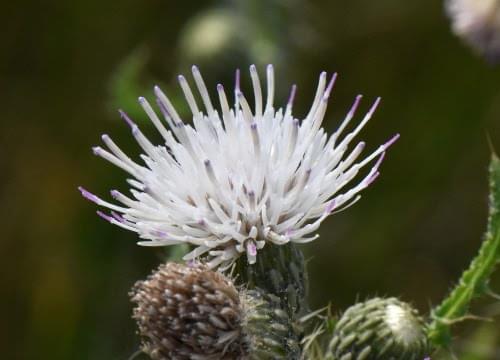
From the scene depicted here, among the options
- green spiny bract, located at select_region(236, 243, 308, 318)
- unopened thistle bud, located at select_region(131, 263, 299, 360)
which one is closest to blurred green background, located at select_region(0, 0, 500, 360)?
green spiny bract, located at select_region(236, 243, 308, 318)

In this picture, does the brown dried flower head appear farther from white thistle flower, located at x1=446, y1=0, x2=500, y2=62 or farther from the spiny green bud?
white thistle flower, located at x1=446, y1=0, x2=500, y2=62

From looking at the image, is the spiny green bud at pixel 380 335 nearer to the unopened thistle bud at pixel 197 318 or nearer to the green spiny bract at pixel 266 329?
the green spiny bract at pixel 266 329

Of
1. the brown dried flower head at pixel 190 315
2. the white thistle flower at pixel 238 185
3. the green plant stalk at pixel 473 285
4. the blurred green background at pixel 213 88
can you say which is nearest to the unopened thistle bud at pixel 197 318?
the brown dried flower head at pixel 190 315

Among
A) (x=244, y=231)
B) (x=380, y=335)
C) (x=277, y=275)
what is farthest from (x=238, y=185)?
(x=380, y=335)

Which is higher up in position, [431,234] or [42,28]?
[42,28]


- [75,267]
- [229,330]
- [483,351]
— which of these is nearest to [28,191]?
[75,267]

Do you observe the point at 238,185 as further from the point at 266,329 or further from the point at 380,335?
the point at 380,335

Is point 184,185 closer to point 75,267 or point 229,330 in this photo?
point 229,330
